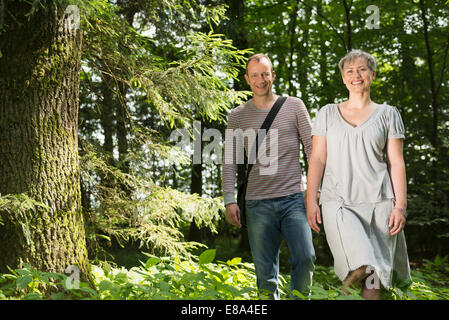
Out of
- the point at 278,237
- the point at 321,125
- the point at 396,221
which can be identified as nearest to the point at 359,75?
the point at 321,125

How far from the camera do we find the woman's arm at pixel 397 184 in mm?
2932

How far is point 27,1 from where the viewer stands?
4012 millimetres

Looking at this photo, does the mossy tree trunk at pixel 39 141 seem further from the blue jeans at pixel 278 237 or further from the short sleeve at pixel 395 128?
the short sleeve at pixel 395 128

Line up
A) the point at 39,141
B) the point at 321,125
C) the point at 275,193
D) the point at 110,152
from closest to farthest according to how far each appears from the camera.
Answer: the point at 321,125
the point at 275,193
the point at 39,141
the point at 110,152

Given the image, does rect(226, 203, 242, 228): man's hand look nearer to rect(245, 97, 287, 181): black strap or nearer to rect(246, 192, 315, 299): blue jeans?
rect(246, 192, 315, 299): blue jeans

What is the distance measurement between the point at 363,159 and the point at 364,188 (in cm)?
20

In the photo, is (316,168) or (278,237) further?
(278,237)

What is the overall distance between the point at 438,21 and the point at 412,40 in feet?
4.15

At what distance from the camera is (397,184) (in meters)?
2.97

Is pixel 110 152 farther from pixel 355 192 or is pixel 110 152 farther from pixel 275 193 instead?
pixel 355 192

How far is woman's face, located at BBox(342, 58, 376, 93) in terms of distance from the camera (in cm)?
311

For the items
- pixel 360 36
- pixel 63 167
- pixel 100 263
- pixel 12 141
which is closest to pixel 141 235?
pixel 100 263

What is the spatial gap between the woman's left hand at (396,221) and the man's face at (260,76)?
5.10ft
